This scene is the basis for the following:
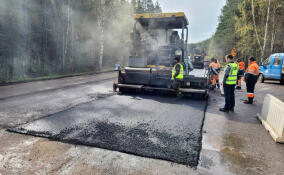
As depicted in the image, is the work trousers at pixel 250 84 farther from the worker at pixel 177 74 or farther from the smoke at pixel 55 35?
the smoke at pixel 55 35

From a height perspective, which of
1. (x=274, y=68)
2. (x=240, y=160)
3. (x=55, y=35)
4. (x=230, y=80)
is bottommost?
(x=240, y=160)

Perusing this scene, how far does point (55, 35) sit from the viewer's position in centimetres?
1828

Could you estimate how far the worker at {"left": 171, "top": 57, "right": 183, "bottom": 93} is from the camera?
6621 mm

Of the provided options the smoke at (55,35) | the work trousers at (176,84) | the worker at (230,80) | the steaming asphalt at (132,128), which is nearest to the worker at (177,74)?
the work trousers at (176,84)

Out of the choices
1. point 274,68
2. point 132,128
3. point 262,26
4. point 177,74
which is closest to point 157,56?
point 177,74

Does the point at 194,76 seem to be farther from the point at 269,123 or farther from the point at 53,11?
the point at 53,11

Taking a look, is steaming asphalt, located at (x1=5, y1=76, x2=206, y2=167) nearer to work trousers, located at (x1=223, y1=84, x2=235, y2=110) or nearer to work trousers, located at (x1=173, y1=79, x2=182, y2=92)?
work trousers, located at (x1=223, y1=84, x2=235, y2=110)

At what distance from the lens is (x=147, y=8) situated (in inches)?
1759

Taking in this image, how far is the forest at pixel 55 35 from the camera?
1385cm

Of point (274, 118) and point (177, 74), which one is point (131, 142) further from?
point (177, 74)

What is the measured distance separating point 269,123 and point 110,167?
3862mm

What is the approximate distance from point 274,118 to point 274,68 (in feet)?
35.7

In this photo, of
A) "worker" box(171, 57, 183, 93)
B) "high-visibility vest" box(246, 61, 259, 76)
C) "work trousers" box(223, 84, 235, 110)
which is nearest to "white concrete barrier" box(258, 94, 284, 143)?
"work trousers" box(223, 84, 235, 110)

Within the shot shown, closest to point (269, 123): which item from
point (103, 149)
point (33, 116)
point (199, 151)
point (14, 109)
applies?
point (199, 151)
